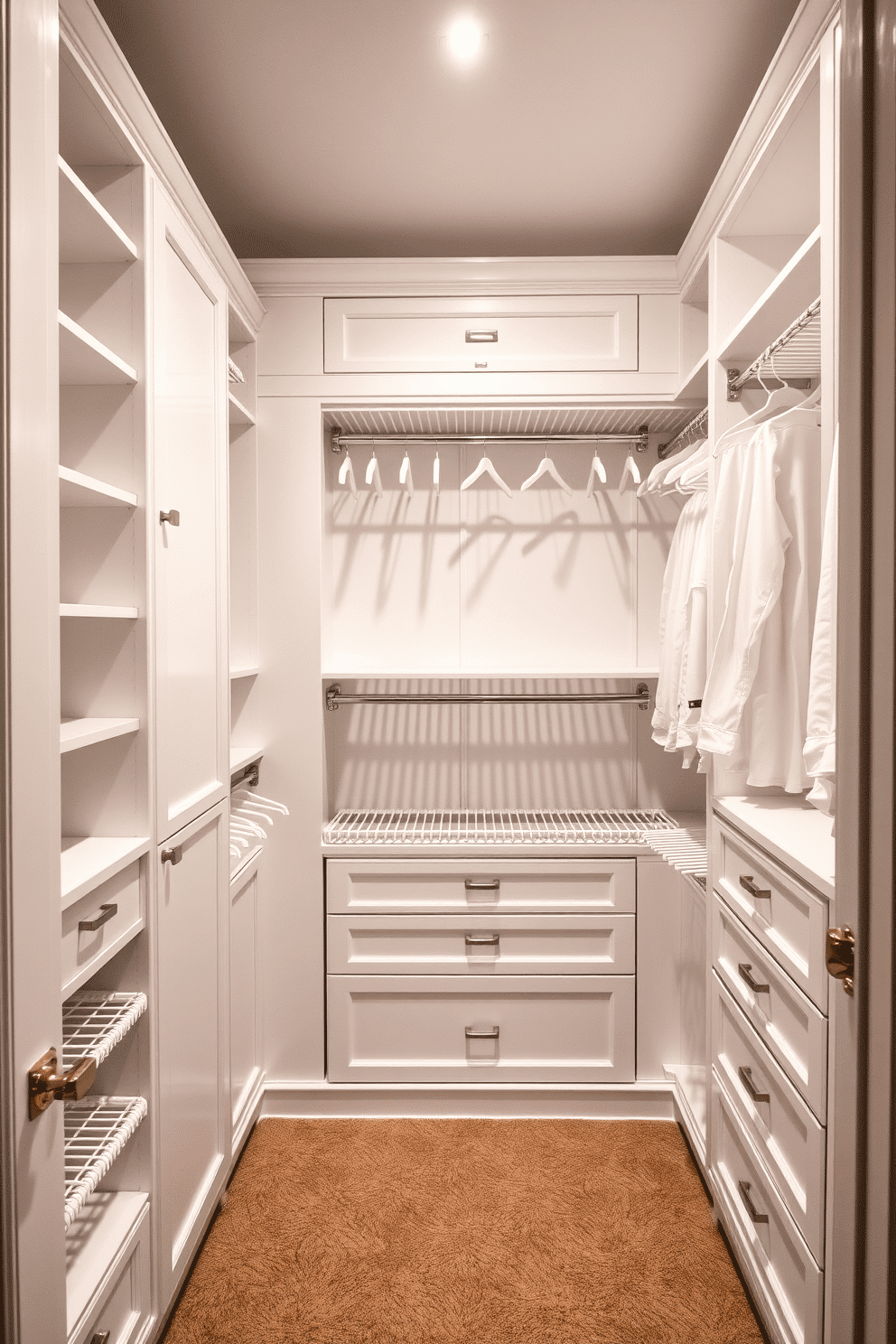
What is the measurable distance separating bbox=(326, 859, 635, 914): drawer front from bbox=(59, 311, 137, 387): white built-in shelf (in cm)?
157

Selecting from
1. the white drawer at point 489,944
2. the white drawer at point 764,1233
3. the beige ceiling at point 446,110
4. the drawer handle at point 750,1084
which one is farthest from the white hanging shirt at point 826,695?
the white drawer at point 489,944

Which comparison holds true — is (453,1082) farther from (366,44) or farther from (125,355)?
(366,44)

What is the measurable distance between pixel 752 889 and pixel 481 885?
1.05 m

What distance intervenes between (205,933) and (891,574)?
64.6 inches

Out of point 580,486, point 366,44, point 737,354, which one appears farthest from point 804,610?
point 366,44

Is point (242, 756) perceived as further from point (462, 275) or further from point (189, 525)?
point (462, 275)

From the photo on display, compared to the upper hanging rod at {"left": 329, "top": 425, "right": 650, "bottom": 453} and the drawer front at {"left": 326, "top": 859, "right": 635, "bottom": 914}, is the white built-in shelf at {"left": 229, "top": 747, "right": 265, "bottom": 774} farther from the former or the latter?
the upper hanging rod at {"left": 329, "top": 425, "right": 650, "bottom": 453}

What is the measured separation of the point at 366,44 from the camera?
167cm

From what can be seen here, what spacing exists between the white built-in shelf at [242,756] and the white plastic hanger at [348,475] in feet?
3.01

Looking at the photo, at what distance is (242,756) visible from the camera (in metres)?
→ 2.32

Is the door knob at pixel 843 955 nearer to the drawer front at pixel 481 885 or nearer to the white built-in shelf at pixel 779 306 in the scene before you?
the white built-in shelf at pixel 779 306

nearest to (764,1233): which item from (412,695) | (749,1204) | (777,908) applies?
(749,1204)

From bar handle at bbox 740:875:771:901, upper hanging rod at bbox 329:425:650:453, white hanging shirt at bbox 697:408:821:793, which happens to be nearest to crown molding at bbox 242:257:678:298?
upper hanging rod at bbox 329:425:650:453

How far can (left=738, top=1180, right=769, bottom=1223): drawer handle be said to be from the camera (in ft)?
5.24
